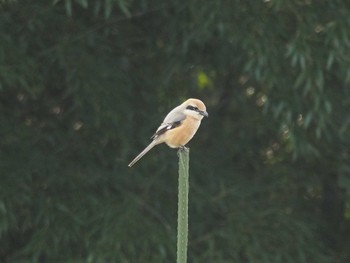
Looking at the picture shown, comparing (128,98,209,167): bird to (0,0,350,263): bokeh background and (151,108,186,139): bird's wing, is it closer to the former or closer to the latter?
(151,108,186,139): bird's wing

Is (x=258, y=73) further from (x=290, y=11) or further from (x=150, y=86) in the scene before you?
(x=150, y=86)

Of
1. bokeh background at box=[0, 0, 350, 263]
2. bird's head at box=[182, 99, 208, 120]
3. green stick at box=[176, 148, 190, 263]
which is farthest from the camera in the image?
bokeh background at box=[0, 0, 350, 263]

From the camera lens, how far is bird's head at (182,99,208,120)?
3914 millimetres

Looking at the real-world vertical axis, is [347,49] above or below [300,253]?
above

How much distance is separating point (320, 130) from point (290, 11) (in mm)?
720

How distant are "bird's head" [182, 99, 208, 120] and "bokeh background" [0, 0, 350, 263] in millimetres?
1057

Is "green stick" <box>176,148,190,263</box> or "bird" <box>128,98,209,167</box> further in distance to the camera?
"bird" <box>128,98,209,167</box>

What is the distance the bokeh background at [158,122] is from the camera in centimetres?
515

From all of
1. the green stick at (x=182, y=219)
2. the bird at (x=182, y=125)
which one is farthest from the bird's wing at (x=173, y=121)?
the green stick at (x=182, y=219)

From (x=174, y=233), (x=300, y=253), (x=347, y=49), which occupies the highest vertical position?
(x=347, y=49)

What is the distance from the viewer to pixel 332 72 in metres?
5.26

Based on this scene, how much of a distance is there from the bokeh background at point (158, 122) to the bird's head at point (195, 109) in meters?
1.06

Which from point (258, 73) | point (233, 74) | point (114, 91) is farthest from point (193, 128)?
point (233, 74)

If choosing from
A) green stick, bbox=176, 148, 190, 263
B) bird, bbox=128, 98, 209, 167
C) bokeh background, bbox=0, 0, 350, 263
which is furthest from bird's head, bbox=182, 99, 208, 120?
green stick, bbox=176, 148, 190, 263
